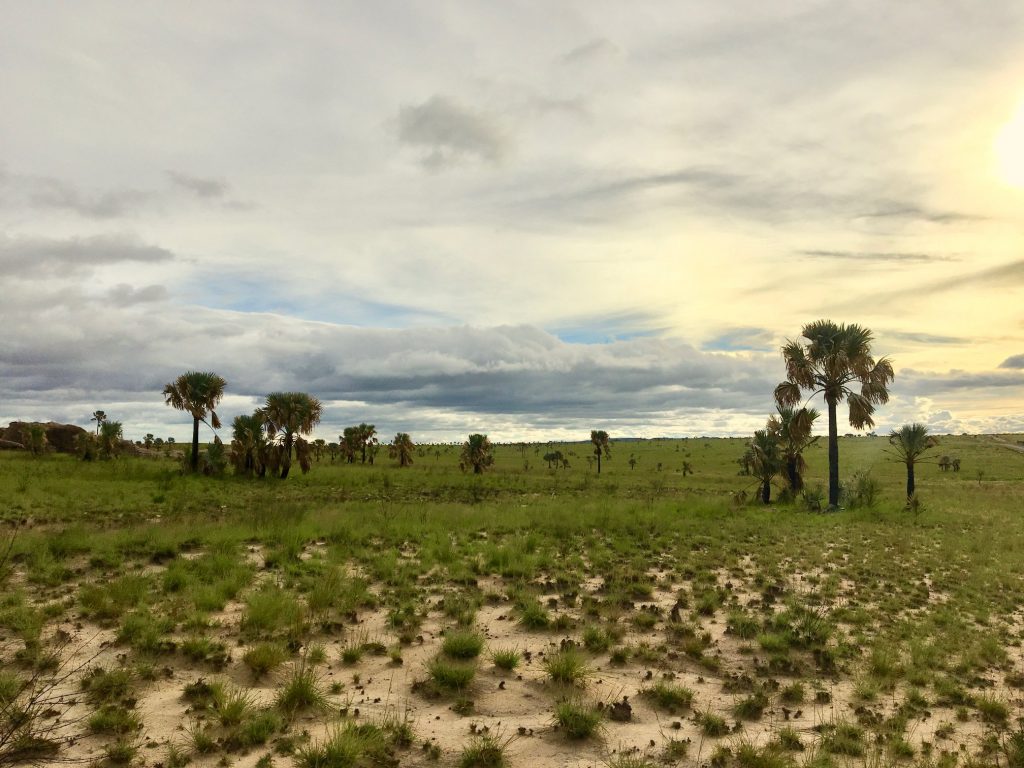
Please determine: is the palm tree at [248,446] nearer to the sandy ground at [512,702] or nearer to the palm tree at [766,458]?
the palm tree at [766,458]

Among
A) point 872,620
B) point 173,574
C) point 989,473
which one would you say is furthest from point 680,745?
point 989,473

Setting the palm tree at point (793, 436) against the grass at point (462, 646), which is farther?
the palm tree at point (793, 436)

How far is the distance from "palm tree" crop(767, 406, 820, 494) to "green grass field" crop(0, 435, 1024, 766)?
57.1ft

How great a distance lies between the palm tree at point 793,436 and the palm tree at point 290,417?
3869 cm

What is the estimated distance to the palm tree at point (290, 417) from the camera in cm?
5422

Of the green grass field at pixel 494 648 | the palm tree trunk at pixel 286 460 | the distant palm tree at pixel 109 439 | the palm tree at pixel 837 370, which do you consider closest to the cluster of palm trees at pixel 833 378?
the palm tree at pixel 837 370

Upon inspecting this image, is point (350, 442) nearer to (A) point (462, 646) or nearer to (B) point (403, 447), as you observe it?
(B) point (403, 447)

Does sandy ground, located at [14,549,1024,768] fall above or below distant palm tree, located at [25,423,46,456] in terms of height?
below

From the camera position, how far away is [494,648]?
32.8ft

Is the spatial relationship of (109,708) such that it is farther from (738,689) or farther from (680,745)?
(738,689)

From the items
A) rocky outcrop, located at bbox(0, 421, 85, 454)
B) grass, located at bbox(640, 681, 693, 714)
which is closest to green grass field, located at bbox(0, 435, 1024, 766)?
grass, located at bbox(640, 681, 693, 714)

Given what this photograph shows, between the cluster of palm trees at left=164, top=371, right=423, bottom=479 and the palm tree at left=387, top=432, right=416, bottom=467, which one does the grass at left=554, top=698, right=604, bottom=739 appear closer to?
the cluster of palm trees at left=164, top=371, right=423, bottom=479

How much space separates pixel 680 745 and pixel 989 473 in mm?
91909

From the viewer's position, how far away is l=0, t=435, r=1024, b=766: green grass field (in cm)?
689
